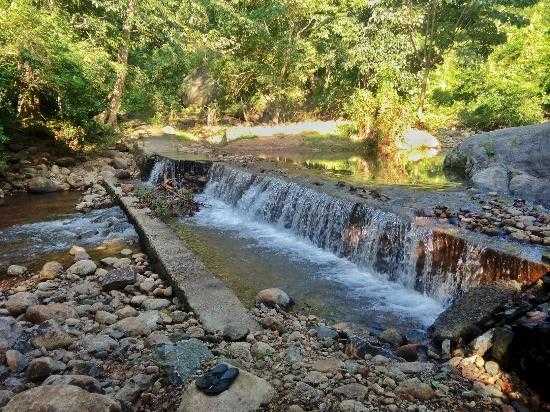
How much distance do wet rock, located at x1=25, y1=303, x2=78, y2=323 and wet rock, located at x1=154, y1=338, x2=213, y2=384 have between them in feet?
4.27

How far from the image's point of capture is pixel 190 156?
11.4 metres

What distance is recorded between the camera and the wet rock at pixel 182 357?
3.31m

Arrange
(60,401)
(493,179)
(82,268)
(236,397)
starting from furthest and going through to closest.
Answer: (493,179), (82,268), (236,397), (60,401)

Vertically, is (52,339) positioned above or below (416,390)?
below

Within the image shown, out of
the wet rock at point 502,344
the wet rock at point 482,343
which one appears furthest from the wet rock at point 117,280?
the wet rock at point 502,344

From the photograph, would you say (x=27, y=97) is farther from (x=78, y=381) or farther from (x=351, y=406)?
(x=351, y=406)

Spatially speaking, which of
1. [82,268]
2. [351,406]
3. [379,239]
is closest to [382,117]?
[379,239]

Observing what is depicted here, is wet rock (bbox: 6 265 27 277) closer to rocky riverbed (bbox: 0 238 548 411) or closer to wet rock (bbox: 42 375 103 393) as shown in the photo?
rocky riverbed (bbox: 0 238 548 411)

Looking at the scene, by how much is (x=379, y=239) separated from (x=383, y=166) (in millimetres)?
5565

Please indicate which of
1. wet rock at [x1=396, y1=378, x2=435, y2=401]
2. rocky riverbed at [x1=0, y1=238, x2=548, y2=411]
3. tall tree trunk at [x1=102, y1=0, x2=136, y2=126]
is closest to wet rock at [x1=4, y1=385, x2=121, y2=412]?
rocky riverbed at [x1=0, y1=238, x2=548, y2=411]

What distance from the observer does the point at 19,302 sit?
4.67 m

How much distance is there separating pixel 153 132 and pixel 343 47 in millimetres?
7838

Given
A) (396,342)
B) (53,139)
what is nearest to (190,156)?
(53,139)

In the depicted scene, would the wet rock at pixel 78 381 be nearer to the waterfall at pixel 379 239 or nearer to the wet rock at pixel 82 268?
the wet rock at pixel 82 268
